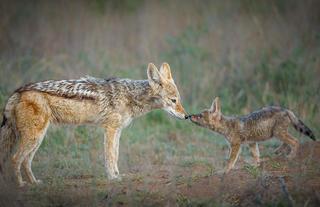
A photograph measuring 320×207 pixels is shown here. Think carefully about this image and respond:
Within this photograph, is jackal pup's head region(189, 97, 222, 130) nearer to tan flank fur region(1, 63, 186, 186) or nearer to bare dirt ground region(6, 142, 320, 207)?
tan flank fur region(1, 63, 186, 186)

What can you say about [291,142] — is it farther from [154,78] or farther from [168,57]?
[168,57]

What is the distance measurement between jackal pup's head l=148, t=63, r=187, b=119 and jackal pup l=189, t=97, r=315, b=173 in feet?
0.93

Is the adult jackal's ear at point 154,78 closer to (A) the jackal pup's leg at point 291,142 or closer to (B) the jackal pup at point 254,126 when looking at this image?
(B) the jackal pup at point 254,126

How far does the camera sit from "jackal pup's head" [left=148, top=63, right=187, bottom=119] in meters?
9.27

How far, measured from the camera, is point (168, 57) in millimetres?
15219


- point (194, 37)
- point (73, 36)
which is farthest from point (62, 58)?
point (194, 37)

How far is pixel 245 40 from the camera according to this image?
52.2 feet

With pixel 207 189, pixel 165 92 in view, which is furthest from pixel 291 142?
pixel 165 92

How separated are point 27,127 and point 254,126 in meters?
3.33

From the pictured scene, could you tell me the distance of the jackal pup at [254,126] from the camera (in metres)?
8.71

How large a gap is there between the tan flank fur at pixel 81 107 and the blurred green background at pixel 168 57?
0.76 metres

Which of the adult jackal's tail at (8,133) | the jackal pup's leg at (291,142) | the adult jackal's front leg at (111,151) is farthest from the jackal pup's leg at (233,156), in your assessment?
the adult jackal's tail at (8,133)

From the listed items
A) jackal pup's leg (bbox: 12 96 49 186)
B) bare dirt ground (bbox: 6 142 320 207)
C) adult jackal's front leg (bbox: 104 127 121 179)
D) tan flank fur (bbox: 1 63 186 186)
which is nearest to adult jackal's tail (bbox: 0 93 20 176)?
tan flank fur (bbox: 1 63 186 186)

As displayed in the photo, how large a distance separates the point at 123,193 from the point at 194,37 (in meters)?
8.61
